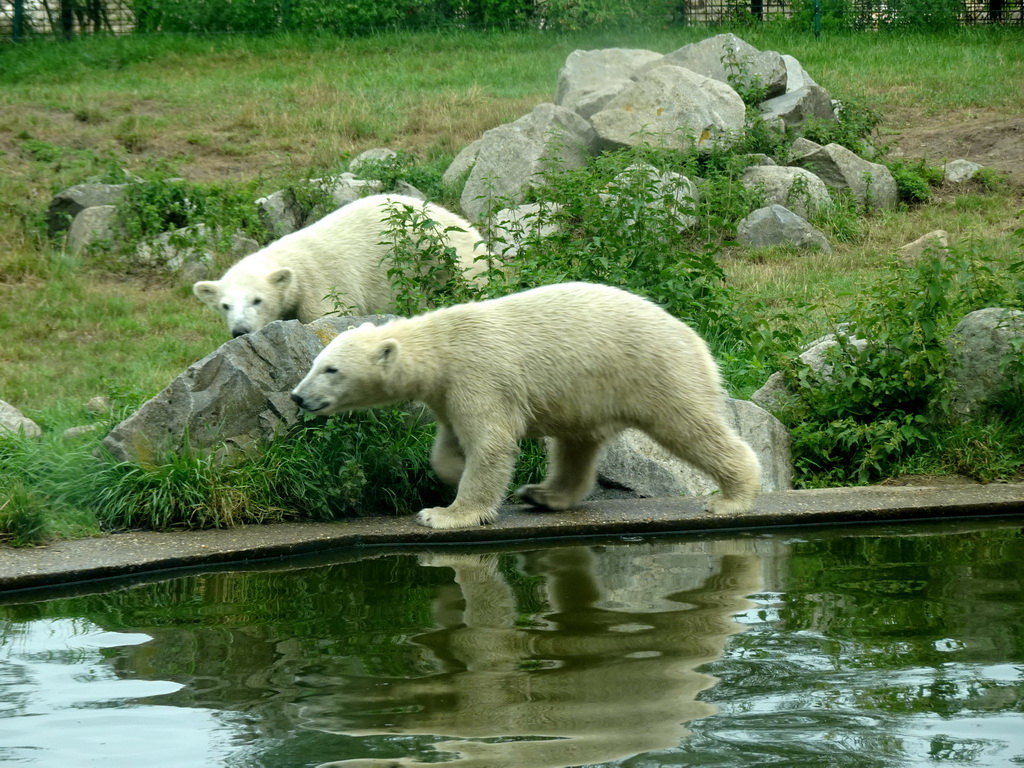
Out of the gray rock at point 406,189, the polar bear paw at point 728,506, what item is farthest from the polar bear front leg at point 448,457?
the gray rock at point 406,189

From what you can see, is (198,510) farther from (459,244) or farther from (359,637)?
(459,244)

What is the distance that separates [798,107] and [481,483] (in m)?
9.17

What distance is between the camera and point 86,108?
15234mm

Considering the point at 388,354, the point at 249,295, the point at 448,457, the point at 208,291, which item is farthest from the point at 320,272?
the point at 388,354

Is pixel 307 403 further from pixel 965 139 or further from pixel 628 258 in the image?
pixel 965 139

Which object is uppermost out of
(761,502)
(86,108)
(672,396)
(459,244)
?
(86,108)

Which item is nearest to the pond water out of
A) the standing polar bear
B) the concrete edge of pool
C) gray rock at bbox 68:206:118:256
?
the concrete edge of pool

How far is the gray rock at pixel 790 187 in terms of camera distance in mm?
11609

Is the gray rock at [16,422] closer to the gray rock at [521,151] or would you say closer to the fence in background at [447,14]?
the gray rock at [521,151]

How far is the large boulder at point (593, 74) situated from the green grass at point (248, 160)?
1.01 meters

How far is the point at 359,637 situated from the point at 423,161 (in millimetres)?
10121

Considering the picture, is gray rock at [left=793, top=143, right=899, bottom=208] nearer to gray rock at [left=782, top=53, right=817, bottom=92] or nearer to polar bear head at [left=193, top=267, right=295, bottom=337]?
gray rock at [left=782, top=53, right=817, bottom=92]

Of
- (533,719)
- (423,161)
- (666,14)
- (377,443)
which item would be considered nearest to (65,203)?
(423,161)

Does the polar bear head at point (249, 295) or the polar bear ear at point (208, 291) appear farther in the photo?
the polar bear ear at point (208, 291)
